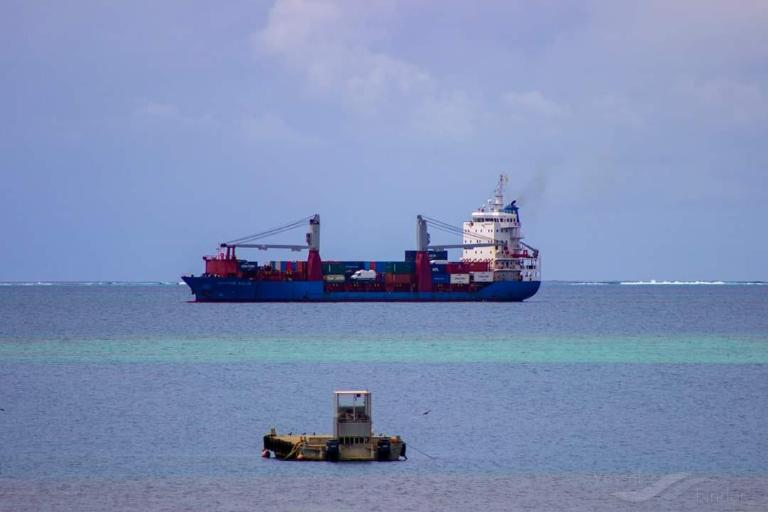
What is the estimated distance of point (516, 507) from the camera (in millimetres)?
25234

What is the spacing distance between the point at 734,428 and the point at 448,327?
184 ft

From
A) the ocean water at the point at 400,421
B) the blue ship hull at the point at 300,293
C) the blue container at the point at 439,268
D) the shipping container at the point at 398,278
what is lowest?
the ocean water at the point at 400,421

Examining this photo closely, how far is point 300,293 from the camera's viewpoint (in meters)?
119

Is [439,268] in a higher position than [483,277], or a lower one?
higher

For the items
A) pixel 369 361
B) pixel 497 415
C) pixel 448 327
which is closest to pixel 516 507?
pixel 497 415

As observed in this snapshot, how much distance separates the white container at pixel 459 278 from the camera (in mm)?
120688

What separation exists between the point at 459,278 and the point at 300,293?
1553 centimetres

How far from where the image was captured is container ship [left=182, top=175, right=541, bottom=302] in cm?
11594

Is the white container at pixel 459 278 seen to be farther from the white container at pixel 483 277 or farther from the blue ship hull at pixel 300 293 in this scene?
the blue ship hull at pixel 300 293

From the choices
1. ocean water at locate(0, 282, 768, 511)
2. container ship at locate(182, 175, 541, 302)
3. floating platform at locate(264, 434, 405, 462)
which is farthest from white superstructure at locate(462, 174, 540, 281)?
floating platform at locate(264, 434, 405, 462)

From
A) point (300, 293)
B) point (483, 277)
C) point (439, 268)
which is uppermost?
point (439, 268)

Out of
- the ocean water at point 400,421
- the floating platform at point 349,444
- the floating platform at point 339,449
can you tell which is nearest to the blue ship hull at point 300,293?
the ocean water at point 400,421

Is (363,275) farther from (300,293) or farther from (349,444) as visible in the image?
(349,444)

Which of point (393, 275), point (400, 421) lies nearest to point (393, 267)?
point (393, 275)
